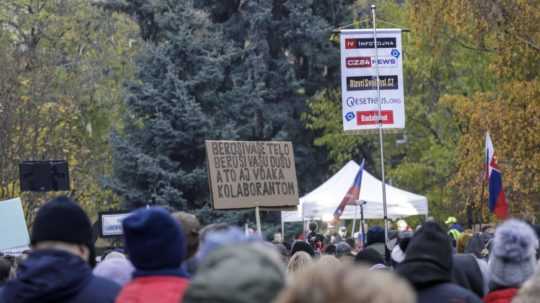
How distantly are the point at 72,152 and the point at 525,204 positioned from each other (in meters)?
16.9

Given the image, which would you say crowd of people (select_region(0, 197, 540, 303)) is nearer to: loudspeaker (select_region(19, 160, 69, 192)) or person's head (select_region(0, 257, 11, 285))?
person's head (select_region(0, 257, 11, 285))

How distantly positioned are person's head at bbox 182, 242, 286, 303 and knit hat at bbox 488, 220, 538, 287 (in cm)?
318

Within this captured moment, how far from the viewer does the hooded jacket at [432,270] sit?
6.22 meters

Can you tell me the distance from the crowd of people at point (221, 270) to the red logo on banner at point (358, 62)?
36.8ft

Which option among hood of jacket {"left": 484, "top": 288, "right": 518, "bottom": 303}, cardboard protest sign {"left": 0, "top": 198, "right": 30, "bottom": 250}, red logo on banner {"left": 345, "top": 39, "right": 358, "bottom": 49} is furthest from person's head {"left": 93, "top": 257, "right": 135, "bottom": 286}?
red logo on banner {"left": 345, "top": 39, "right": 358, "bottom": 49}

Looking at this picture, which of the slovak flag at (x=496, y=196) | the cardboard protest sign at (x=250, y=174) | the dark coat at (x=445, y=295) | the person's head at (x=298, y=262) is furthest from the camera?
the slovak flag at (x=496, y=196)

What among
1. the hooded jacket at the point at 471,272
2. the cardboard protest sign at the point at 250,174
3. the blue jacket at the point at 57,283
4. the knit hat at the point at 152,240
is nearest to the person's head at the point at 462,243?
the cardboard protest sign at the point at 250,174

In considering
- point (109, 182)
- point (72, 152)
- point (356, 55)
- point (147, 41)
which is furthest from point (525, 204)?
point (72, 152)

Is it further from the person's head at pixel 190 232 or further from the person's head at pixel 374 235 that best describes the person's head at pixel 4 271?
the person's head at pixel 374 235

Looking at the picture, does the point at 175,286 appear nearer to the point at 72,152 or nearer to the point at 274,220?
the point at 274,220

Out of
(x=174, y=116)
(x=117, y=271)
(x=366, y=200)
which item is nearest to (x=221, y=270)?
(x=117, y=271)

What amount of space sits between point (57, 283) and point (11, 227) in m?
10.6

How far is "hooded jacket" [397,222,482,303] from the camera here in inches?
245

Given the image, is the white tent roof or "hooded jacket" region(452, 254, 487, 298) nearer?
"hooded jacket" region(452, 254, 487, 298)
